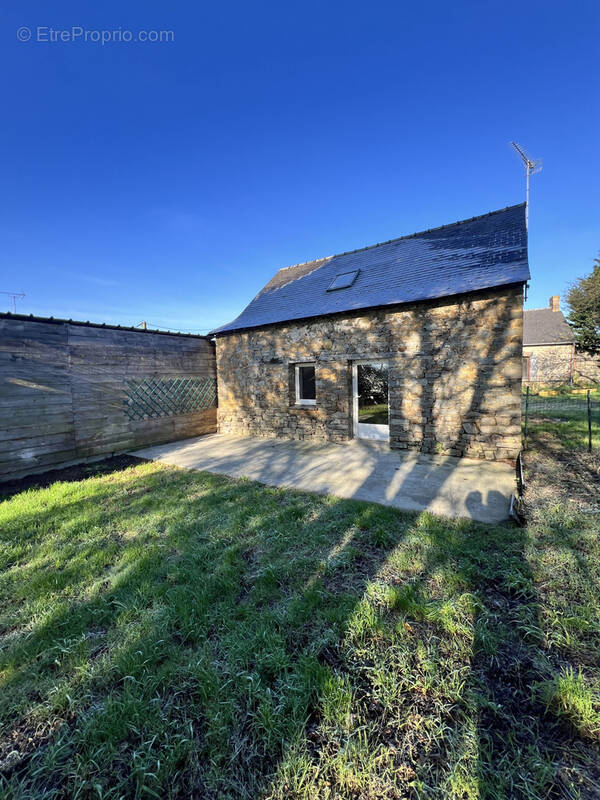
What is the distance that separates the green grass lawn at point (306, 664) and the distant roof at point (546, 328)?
22696 millimetres

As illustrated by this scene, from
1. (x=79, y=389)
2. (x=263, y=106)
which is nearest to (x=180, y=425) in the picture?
(x=79, y=389)

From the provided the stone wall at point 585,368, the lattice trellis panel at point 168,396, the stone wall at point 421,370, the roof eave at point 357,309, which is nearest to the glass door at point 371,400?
Answer: the stone wall at point 421,370

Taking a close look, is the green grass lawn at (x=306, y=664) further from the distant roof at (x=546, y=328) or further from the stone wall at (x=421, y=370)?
the distant roof at (x=546, y=328)

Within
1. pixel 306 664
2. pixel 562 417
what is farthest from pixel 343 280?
pixel 306 664

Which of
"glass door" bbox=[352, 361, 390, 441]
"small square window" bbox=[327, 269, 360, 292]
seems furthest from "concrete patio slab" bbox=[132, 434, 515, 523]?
"small square window" bbox=[327, 269, 360, 292]

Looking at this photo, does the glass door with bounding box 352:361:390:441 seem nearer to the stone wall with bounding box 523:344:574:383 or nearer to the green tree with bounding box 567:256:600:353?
the green tree with bounding box 567:256:600:353

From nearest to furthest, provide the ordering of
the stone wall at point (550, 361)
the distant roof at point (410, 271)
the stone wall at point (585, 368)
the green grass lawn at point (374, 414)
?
the distant roof at point (410, 271) < the green grass lawn at point (374, 414) < the stone wall at point (585, 368) < the stone wall at point (550, 361)

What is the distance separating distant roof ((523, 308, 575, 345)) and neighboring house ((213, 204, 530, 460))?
17.6 meters

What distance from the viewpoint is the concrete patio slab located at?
3842 mm

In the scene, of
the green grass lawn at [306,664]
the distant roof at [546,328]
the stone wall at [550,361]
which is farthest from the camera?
the distant roof at [546,328]

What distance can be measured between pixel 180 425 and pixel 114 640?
23.0ft

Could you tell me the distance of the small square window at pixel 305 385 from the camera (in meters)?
7.95

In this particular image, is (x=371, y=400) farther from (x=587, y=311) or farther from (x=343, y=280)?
(x=587, y=311)

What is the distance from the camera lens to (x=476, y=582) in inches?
91.6
